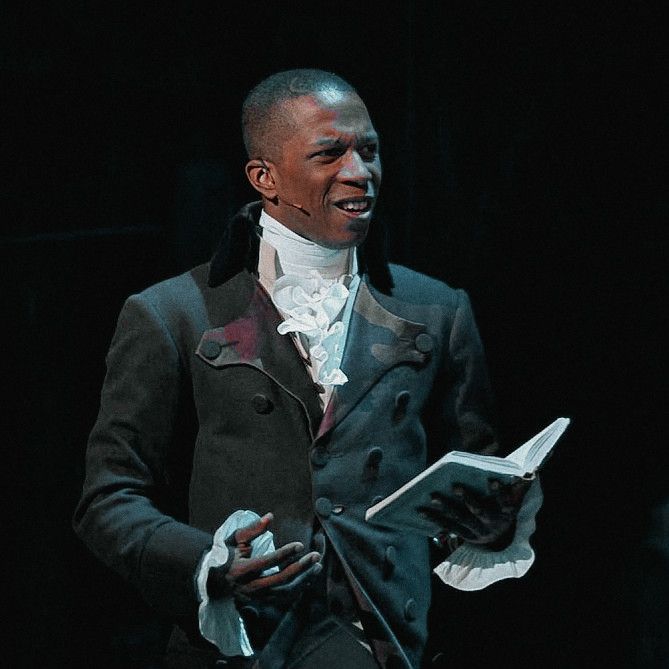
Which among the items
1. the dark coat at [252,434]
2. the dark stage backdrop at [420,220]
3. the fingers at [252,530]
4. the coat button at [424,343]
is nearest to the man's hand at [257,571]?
the fingers at [252,530]

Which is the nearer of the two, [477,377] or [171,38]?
[477,377]

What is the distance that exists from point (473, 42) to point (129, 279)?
0.83 meters

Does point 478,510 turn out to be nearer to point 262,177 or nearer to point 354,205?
point 354,205

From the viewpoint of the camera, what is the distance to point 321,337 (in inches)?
114

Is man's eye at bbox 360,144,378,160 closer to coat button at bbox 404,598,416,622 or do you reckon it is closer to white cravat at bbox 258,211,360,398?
white cravat at bbox 258,211,360,398

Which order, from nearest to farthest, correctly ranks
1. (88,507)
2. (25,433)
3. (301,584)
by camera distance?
(301,584) → (88,507) → (25,433)

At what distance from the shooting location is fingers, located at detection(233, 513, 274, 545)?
2.66 metres

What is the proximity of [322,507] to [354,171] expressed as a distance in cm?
54

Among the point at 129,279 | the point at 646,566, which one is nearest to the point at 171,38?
the point at 129,279

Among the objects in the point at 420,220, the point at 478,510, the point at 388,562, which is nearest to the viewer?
the point at 478,510

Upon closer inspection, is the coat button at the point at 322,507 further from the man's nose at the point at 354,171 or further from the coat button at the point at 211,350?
the man's nose at the point at 354,171

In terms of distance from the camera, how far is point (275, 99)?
9.46 feet

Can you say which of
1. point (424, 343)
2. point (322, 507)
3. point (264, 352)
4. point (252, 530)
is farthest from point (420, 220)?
point (252, 530)

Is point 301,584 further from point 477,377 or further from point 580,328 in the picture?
point 580,328
